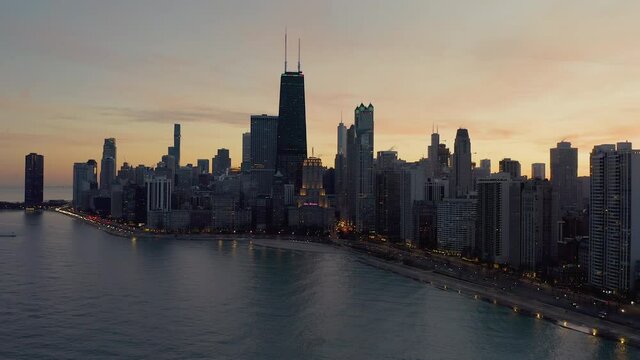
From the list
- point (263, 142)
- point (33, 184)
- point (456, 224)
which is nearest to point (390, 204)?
point (456, 224)

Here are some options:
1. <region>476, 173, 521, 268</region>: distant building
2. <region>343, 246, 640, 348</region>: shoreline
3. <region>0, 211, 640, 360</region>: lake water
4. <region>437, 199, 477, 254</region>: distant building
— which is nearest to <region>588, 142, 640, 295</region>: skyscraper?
<region>343, 246, 640, 348</region>: shoreline

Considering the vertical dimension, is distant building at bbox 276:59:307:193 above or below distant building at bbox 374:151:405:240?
above

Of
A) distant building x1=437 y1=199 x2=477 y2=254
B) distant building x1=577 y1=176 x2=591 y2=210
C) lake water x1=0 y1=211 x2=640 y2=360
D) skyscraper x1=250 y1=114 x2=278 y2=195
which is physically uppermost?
skyscraper x1=250 y1=114 x2=278 y2=195

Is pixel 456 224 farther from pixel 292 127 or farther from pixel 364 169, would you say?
pixel 292 127

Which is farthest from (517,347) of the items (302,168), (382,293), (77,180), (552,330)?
(77,180)

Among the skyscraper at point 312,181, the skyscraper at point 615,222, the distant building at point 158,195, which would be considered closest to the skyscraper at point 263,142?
the skyscraper at point 312,181

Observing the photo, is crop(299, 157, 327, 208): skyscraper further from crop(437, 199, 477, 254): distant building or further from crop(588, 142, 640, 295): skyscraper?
crop(588, 142, 640, 295): skyscraper
